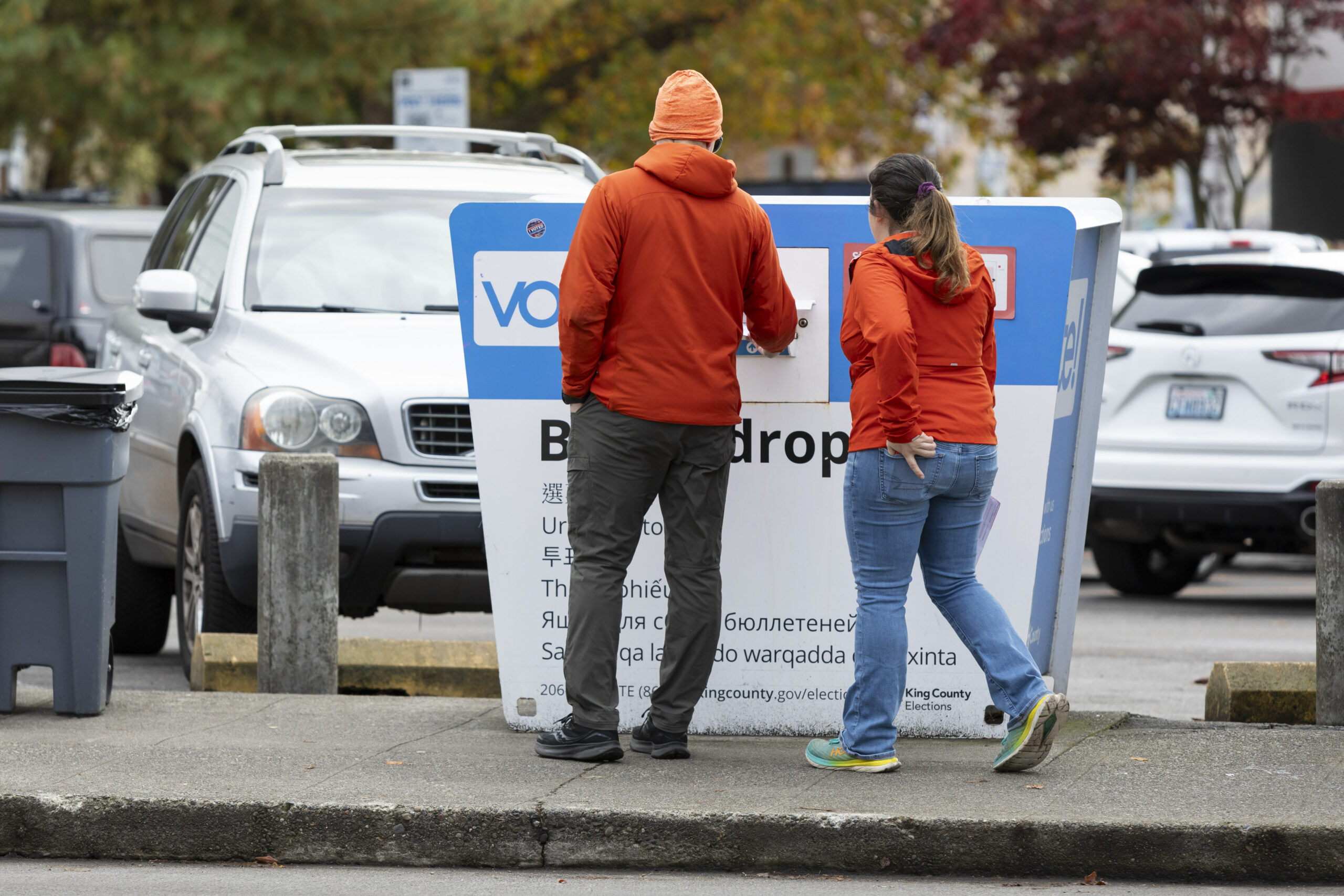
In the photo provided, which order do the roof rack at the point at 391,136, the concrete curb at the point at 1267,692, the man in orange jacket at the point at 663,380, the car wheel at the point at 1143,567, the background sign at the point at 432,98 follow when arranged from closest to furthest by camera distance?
1. the man in orange jacket at the point at 663,380
2. the concrete curb at the point at 1267,692
3. the roof rack at the point at 391,136
4. the car wheel at the point at 1143,567
5. the background sign at the point at 432,98

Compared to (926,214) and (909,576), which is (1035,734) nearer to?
(909,576)

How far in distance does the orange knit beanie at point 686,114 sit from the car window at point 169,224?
12.6 ft

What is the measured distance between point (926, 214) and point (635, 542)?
48.5 inches

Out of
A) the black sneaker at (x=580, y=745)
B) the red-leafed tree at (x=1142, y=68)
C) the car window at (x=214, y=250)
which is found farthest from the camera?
the red-leafed tree at (x=1142, y=68)

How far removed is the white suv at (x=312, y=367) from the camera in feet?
23.5

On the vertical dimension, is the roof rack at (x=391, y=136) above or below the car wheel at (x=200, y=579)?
above

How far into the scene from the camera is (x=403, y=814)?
499 centimetres

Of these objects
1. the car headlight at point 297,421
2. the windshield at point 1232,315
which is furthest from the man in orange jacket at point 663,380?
the windshield at point 1232,315

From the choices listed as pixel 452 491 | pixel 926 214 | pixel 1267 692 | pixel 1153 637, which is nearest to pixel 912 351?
pixel 926 214

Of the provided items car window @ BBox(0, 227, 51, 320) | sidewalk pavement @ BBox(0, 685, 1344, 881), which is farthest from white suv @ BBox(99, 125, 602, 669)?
car window @ BBox(0, 227, 51, 320)

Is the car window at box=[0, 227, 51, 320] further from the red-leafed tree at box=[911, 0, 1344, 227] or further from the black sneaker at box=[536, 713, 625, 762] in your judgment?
the red-leafed tree at box=[911, 0, 1344, 227]

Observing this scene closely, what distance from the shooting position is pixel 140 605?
8.79 metres

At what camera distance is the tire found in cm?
868

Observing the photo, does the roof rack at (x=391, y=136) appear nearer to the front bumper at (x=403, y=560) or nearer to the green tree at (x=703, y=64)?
the front bumper at (x=403, y=560)
